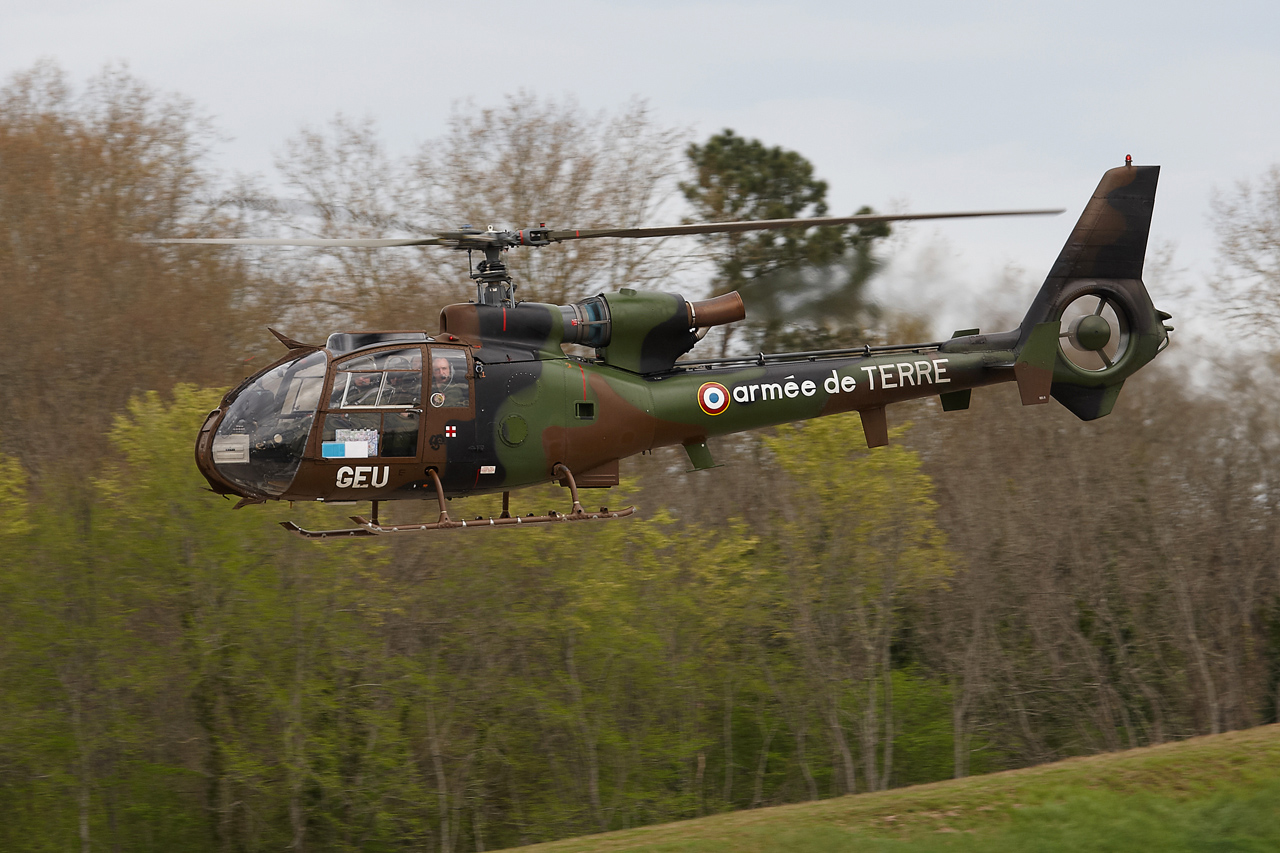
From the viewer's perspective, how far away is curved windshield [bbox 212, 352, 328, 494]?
11.5m

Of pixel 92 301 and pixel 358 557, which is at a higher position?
pixel 92 301

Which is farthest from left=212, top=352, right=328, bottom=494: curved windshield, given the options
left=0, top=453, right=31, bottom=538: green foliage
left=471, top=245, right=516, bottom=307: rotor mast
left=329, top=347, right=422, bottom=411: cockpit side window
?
left=0, top=453, right=31, bottom=538: green foliage

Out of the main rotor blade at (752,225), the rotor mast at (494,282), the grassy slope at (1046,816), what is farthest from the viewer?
the grassy slope at (1046,816)

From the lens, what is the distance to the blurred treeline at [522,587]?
28891 millimetres

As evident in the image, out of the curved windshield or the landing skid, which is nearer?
the landing skid

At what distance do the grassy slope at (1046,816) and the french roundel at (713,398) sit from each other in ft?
14.3

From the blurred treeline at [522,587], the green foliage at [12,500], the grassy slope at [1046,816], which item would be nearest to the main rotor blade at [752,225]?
the grassy slope at [1046,816]

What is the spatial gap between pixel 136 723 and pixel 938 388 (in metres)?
22.4

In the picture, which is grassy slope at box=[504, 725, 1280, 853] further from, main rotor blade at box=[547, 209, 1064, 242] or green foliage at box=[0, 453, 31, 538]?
green foliage at box=[0, 453, 31, 538]

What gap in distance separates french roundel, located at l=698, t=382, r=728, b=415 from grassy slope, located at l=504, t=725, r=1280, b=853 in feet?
14.3

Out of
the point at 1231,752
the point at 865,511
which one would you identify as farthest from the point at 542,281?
the point at 1231,752

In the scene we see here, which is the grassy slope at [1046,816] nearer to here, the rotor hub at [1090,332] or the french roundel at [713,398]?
the french roundel at [713,398]

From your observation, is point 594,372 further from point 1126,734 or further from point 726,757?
point 1126,734

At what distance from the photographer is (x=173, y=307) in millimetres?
29812
